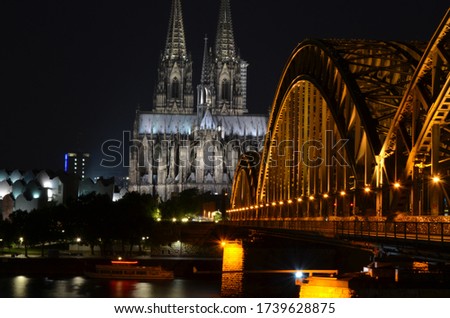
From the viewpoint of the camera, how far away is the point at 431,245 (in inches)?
1046

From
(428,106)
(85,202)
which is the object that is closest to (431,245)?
(428,106)

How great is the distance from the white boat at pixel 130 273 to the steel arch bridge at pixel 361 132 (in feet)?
50.0

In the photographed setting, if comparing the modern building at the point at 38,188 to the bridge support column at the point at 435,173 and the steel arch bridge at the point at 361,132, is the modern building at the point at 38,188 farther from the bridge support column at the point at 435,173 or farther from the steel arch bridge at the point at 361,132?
the bridge support column at the point at 435,173

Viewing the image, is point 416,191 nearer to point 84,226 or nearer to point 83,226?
point 84,226

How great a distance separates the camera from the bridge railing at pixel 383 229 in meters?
27.8

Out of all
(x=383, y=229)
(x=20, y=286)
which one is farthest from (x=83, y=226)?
(x=383, y=229)

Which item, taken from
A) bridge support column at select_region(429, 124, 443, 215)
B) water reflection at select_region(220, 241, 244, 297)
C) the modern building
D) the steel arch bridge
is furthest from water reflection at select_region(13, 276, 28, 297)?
the modern building

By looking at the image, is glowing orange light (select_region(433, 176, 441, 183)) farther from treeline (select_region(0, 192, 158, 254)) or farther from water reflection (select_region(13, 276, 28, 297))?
treeline (select_region(0, 192, 158, 254))

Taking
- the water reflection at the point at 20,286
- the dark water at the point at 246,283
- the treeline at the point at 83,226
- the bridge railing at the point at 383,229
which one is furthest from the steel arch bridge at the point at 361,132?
the treeline at the point at 83,226

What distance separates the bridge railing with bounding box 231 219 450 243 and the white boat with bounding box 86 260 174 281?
35.2 metres

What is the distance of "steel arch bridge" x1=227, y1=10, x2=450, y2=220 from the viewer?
108ft

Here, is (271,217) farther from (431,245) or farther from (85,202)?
(85,202)

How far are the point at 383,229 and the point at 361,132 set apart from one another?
27.2ft

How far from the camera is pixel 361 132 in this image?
41500mm
